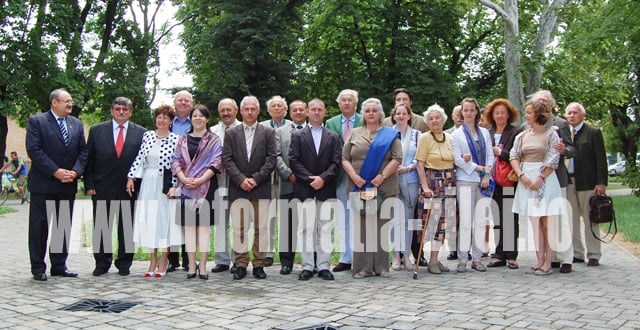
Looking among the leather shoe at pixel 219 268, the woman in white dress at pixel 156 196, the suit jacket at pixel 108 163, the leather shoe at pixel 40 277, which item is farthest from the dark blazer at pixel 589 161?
the leather shoe at pixel 40 277

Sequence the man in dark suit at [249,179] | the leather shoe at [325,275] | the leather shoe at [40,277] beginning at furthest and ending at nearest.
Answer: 1. the man in dark suit at [249,179]
2. the leather shoe at [325,275]
3. the leather shoe at [40,277]

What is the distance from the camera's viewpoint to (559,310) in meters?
5.40

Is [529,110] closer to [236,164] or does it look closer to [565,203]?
[565,203]

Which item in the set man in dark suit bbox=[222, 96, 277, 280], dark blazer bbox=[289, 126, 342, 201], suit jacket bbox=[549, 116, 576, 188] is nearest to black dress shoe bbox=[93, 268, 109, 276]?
man in dark suit bbox=[222, 96, 277, 280]

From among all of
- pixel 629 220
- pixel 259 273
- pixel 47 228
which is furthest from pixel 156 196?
pixel 629 220

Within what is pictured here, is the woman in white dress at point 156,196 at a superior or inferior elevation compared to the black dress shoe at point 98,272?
superior

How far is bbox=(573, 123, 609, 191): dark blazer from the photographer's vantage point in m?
7.95

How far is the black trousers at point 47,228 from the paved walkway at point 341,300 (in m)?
0.24

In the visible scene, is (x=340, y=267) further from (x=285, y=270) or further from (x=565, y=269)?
(x=565, y=269)

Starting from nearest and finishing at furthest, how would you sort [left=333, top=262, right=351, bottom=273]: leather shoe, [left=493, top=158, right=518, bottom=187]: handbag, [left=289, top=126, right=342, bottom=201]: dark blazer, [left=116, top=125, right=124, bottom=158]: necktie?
[left=289, top=126, right=342, bottom=201]: dark blazer → [left=116, top=125, right=124, bottom=158]: necktie → [left=333, top=262, right=351, bottom=273]: leather shoe → [left=493, top=158, right=518, bottom=187]: handbag

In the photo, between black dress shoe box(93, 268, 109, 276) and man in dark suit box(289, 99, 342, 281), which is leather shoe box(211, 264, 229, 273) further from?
black dress shoe box(93, 268, 109, 276)

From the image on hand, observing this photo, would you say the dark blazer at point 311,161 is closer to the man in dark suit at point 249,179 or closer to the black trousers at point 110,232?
the man in dark suit at point 249,179

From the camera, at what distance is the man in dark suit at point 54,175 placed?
7117 millimetres

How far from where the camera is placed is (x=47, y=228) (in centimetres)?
727
